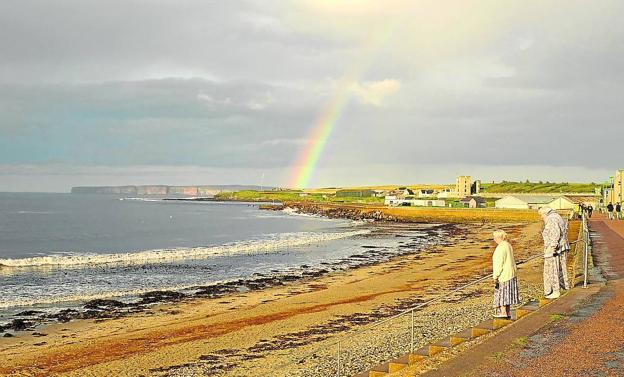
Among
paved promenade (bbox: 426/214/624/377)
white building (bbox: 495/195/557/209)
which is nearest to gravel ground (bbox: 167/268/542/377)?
paved promenade (bbox: 426/214/624/377)

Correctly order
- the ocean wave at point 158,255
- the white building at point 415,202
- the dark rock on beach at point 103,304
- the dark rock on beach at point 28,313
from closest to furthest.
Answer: the dark rock on beach at point 28,313 → the dark rock on beach at point 103,304 → the ocean wave at point 158,255 → the white building at point 415,202

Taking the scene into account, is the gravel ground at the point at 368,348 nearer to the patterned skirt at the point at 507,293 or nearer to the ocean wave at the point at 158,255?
the patterned skirt at the point at 507,293

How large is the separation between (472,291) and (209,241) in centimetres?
4021

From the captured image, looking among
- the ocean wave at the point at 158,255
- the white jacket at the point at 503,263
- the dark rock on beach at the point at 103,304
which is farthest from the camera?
the ocean wave at the point at 158,255

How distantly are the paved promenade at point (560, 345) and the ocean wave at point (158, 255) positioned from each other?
108ft

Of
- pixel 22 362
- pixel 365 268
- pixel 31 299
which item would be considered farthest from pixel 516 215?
pixel 22 362

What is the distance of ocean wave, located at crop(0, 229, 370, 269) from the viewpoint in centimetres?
3856

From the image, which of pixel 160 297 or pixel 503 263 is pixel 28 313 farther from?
pixel 503 263

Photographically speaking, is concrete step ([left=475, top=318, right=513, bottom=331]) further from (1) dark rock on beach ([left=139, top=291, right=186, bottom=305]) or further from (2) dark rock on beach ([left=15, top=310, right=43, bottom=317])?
(2) dark rock on beach ([left=15, top=310, right=43, bottom=317])

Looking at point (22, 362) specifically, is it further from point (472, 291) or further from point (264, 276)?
point (264, 276)

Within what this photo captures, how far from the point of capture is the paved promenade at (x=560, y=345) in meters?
8.17

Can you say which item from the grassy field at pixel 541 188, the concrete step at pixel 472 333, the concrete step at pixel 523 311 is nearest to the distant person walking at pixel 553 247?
the concrete step at pixel 523 311

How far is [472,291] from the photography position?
21812 millimetres

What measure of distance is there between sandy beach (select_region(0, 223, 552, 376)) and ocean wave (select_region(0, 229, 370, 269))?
1805 cm
